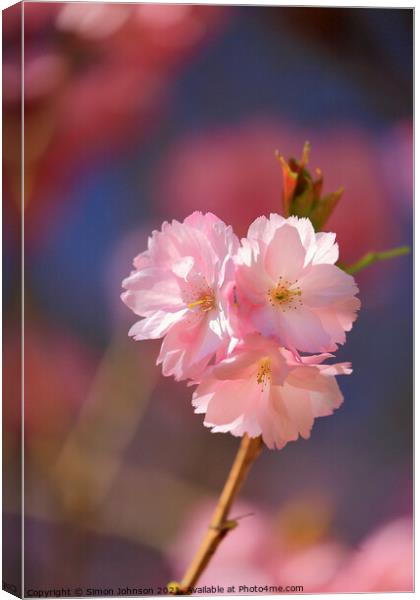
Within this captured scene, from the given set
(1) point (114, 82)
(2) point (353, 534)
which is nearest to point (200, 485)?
(2) point (353, 534)

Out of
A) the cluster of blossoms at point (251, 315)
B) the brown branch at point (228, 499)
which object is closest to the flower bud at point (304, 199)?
the cluster of blossoms at point (251, 315)

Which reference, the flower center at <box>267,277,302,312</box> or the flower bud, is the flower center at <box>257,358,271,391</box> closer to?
the flower center at <box>267,277,302,312</box>

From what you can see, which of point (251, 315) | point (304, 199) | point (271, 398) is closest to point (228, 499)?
point (271, 398)

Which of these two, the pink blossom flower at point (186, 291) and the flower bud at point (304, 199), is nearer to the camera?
the pink blossom flower at point (186, 291)

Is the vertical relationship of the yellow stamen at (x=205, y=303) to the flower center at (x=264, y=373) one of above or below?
above

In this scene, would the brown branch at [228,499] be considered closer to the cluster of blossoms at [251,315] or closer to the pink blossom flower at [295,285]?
the cluster of blossoms at [251,315]

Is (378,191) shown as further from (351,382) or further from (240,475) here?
(240,475)
